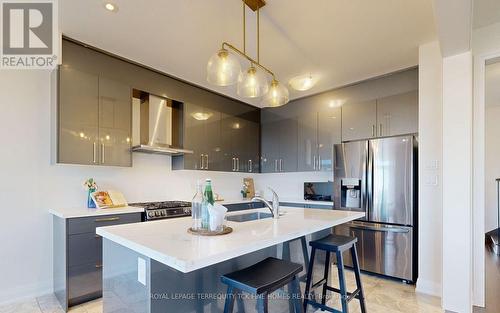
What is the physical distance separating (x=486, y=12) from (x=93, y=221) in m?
3.93

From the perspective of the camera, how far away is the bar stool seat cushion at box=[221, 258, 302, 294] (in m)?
1.32

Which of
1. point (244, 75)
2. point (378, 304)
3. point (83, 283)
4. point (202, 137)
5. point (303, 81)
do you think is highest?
point (303, 81)

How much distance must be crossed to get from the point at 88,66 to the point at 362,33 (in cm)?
274

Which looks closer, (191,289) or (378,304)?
(191,289)

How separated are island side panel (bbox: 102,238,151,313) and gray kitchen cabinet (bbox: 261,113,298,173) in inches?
128

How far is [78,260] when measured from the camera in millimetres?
2457

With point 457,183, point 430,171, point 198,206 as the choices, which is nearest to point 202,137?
point 198,206

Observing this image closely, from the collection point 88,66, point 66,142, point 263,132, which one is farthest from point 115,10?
point 263,132

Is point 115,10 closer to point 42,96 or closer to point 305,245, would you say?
point 42,96

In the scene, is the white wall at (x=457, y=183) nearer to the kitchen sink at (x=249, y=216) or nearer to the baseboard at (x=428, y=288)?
the baseboard at (x=428, y=288)

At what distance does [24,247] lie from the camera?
266cm

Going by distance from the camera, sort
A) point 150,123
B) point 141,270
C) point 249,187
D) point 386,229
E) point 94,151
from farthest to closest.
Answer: point 249,187 → point 150,123 → point 386,229 → point 94,151 → point 141,270

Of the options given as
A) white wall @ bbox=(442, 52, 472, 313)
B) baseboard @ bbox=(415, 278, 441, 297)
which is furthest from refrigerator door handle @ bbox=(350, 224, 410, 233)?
white wall @ bbox=(442, 52, 472, 313)

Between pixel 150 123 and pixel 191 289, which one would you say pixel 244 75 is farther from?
pixel 150 123
